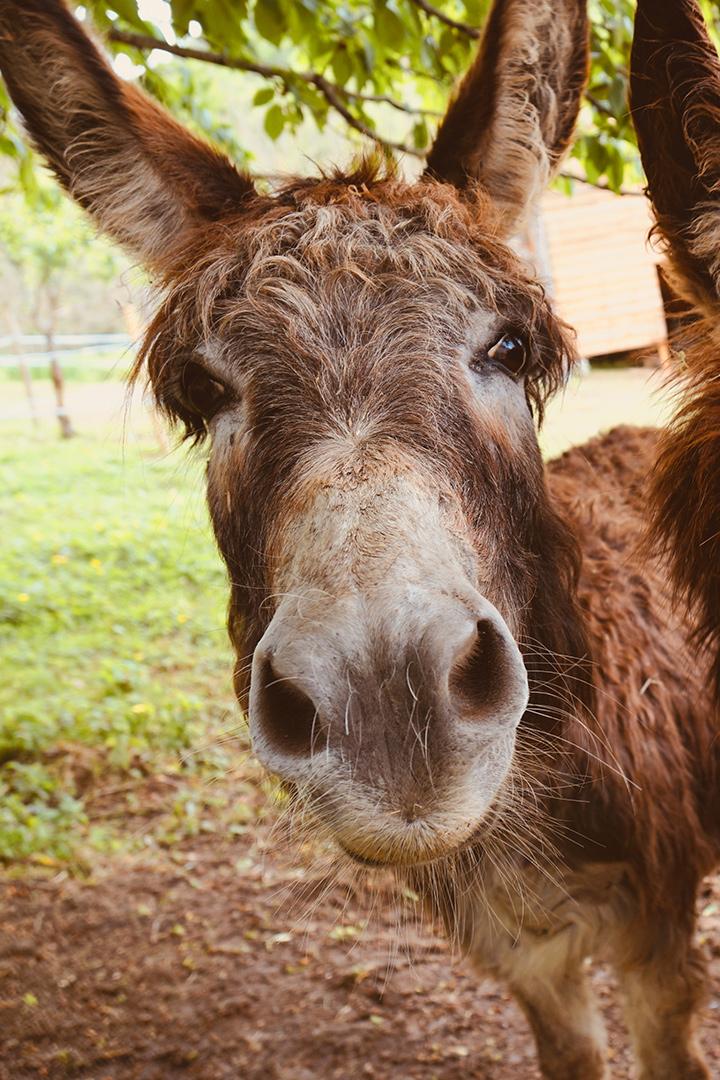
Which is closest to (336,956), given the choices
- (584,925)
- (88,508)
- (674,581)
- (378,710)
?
(584,925)

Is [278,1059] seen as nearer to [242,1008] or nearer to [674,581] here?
[242,1008]

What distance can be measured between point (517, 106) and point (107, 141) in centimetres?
109

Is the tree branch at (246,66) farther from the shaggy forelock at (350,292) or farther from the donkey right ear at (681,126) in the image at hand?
the donkey right ear at (681,126)

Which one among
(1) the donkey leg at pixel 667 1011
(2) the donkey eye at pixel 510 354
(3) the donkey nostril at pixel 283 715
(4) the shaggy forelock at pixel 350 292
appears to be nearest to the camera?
(3) the donkey nostril at pixel 283 715

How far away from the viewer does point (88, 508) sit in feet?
39.6

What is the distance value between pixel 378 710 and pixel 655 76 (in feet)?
4.54

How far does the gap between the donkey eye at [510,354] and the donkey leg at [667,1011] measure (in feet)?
5.50

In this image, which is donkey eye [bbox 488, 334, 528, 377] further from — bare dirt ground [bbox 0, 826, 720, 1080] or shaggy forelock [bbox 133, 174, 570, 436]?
bare dirt ground [bbox 0, 826, 720, 1080]

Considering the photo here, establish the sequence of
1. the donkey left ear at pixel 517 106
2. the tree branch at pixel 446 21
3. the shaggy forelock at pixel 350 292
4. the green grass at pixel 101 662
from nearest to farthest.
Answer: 1. the shaggy forelock at pixel 350 292
2. the donkey left ear at pixel 517 106
3. the tree branch at pixel 446 21
4. the green grass at pixel 101 662

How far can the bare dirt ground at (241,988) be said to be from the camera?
342 centimetres

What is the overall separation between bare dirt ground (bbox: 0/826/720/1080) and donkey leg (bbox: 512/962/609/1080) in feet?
1.33

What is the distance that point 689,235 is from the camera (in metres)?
1.86

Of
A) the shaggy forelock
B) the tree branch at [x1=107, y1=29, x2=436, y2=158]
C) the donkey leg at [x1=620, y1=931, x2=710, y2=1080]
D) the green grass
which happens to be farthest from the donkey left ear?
the donkey leg at [x1=620, y1=931, x2=710, y2=1080]

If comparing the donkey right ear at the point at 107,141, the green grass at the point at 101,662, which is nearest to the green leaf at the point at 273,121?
the donkey right ear at the point at 107,141
